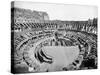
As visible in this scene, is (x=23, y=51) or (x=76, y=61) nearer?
(x=23, y=51)

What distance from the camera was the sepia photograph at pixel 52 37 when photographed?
2422 mm

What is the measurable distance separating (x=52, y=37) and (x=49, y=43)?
2.8 inches

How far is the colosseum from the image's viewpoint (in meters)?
2.42

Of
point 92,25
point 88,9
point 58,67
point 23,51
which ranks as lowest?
point 58,67

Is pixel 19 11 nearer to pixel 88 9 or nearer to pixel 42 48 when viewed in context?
pixel 42 48

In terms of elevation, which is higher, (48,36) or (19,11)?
(19,11)

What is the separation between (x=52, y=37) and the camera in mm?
2561

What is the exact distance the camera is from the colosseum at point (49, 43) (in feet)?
7.93

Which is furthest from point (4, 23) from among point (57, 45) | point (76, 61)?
point (76, 61)

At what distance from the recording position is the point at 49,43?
2545mm

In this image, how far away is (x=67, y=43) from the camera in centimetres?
262

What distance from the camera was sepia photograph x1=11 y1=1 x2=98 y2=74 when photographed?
2.42m

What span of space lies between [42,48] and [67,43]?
0.96 ft

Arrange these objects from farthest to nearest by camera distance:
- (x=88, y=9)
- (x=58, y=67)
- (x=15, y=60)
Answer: (x=88, y=9)
(x=58, y=67)
(x=15, y=60)
